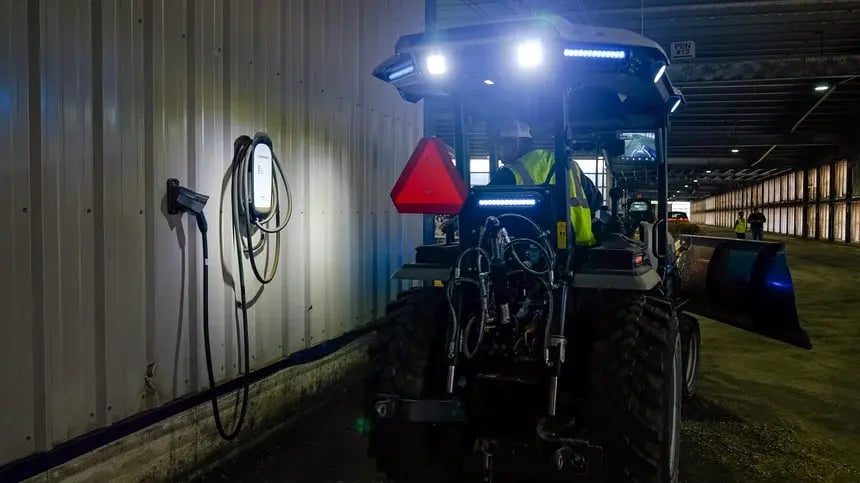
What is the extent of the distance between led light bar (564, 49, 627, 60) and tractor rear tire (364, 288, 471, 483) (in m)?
1.69

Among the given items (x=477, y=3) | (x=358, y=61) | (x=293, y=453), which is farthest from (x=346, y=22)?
(x=477, y=3)

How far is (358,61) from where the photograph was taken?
675 cm

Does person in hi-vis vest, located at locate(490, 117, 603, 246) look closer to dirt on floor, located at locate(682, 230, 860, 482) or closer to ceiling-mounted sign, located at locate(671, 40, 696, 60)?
dirt on floor, located at locate(682, 230, 860, 482)

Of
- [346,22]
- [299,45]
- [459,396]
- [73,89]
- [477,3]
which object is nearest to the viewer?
[73,89]

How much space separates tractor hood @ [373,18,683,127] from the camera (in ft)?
10.1

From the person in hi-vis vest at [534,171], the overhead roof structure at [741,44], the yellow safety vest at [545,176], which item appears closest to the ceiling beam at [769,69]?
the overhead roof structure at [741,44]

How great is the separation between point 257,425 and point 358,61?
3857 mm

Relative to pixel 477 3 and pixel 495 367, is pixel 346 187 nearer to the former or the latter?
pixel 495 367

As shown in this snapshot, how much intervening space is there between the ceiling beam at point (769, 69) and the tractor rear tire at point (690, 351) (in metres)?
9.83

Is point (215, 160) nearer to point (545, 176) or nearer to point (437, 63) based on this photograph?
point (437, 63)

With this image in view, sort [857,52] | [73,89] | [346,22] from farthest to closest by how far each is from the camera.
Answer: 1. [857,52]
2. [346,22]
3. [73,89]

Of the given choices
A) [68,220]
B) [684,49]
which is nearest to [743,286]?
[68,220]

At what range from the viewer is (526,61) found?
309 centimetres

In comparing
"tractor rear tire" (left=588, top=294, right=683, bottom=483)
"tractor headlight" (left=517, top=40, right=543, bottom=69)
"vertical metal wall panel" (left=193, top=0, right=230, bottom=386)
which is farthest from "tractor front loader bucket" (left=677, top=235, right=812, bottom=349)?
"vertical metal wall panel" (left=193, top=0, right=230, bottom=386)
